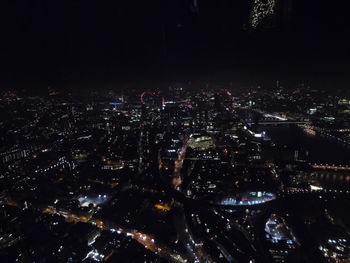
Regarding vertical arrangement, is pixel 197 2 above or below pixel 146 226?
above

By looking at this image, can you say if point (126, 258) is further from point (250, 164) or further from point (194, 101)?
point (194, 101)

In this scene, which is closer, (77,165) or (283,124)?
(77,165)

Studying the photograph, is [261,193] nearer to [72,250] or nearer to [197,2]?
[72,250]

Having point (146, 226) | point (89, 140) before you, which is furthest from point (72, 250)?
point (89, 140)

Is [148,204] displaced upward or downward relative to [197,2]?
downward

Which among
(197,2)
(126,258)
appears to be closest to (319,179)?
(126,258)

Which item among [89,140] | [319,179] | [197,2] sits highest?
[197,2]

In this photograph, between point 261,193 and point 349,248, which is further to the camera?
point 261,193

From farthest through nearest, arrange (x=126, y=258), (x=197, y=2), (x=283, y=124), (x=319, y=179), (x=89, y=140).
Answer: (x=283, y=124) < (x=89, y=140) < (x=319, y=179) < (x=126, y=258) < (x=197, y=2)

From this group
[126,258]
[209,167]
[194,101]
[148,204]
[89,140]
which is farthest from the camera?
[194,101]
